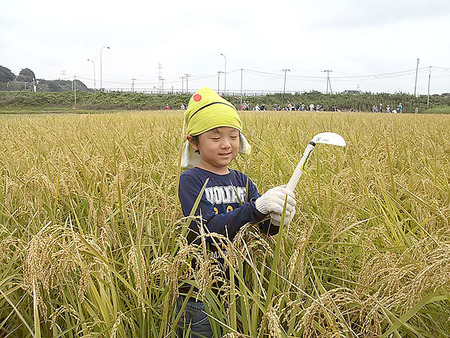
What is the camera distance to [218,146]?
1412 millimetres

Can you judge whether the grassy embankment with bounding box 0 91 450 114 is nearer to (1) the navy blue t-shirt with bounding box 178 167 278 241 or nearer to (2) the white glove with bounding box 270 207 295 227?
(1) the navy blue t-shirt with bounding box 178 167 278 241

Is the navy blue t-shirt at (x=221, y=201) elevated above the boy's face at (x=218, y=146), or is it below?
below

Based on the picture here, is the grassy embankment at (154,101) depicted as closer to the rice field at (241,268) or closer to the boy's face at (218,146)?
the rice field at (241,268)

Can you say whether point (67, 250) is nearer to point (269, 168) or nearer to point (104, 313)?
point (104, 313)

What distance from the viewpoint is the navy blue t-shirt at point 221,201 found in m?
1.20

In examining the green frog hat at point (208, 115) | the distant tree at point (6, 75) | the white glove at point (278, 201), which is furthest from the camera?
the distant tree at point (6, 75)

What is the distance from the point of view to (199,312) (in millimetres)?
1158

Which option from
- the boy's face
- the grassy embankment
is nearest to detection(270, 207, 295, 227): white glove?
the boy's face

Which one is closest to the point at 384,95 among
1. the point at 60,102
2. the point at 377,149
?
the point at 60,102

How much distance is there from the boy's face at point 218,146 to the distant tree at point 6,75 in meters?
80.8

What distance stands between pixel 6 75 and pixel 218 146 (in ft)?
279

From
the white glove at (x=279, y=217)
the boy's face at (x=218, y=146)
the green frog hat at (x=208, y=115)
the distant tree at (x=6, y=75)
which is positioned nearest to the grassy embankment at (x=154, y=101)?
the distant tree at (x=6, y=75)

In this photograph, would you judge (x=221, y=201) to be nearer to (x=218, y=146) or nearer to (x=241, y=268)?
(x=218, y=146)

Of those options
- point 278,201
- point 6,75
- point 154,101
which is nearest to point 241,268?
point 278,201
